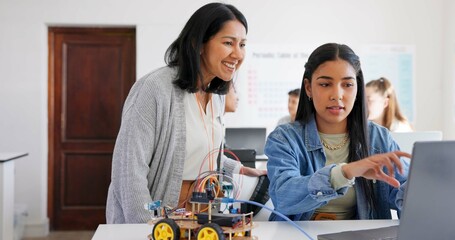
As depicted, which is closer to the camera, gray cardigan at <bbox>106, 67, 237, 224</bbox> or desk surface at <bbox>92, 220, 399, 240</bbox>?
desk surface at <bbox>92, 220, 399, 240</bbox>

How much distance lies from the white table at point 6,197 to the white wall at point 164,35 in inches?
46.3

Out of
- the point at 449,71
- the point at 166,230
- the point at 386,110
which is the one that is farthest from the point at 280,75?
the point at 166,230

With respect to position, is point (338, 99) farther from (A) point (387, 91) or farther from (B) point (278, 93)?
(B) point (278, 93)

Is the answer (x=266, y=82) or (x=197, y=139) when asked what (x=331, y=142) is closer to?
(x=197, y=139)

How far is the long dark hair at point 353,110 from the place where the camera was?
1.64 m

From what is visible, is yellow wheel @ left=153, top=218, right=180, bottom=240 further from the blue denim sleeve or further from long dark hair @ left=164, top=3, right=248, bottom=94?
long dark hair @ left=164, top=3, right=248, bottom=94

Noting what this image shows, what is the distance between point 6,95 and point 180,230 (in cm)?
426

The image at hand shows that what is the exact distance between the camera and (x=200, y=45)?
177cm

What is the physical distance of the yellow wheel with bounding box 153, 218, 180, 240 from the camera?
1113mm

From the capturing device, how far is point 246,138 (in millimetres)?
4457

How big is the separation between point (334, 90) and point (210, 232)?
28.2 inches

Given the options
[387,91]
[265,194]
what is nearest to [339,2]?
[387,91]

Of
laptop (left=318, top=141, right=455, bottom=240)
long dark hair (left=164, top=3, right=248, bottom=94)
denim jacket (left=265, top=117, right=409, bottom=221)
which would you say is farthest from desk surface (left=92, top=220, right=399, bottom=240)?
long dark hair (left=164, top=3, right=248, bottom=94)

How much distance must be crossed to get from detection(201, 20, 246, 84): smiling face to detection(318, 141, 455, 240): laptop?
943 mm
